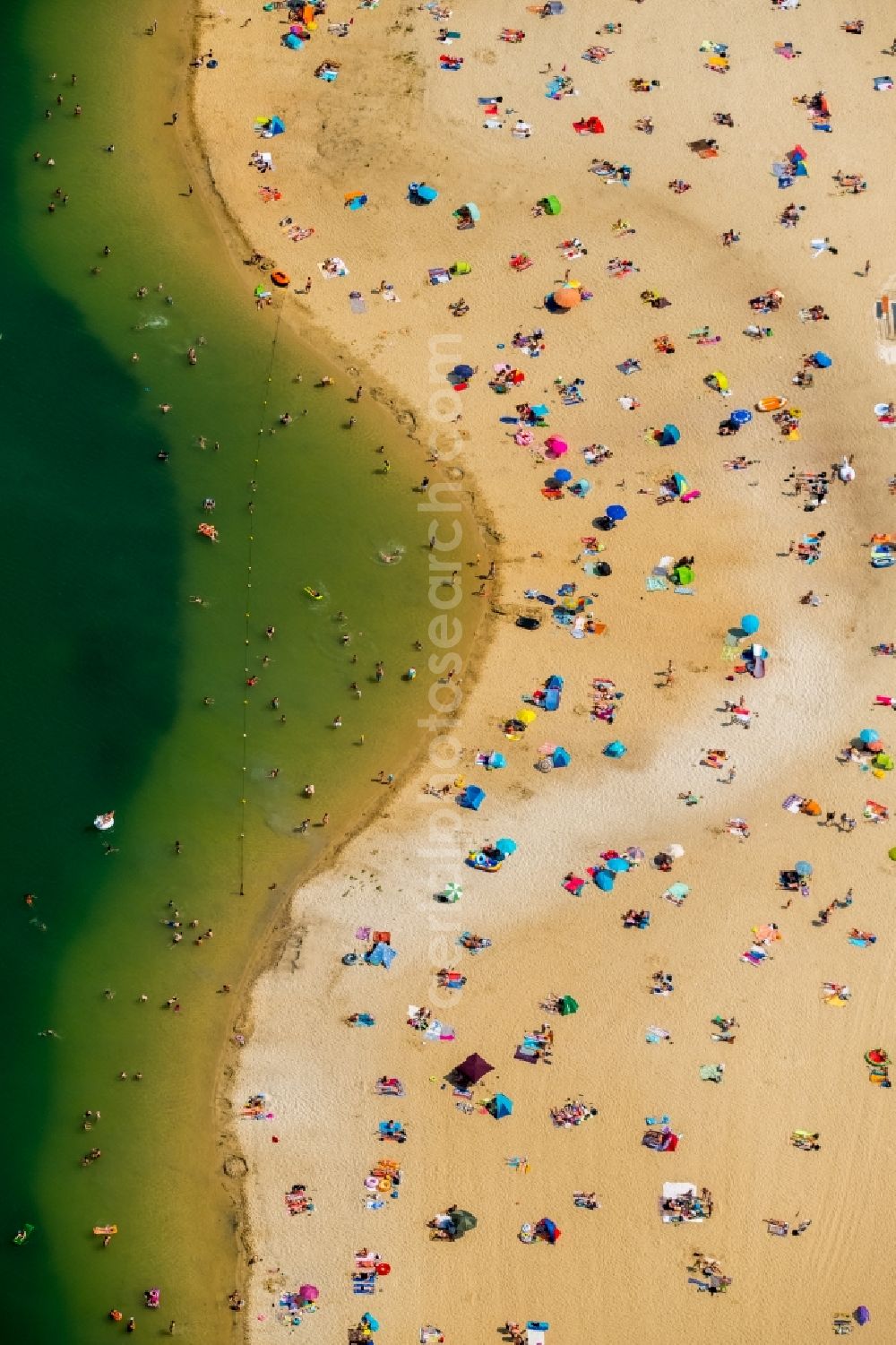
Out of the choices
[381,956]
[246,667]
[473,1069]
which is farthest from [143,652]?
[473,1069]

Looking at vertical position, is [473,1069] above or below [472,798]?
below

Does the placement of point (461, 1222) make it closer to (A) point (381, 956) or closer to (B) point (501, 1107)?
(B) point (501, 1107)

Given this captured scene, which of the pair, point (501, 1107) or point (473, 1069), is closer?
point (501, 1107)

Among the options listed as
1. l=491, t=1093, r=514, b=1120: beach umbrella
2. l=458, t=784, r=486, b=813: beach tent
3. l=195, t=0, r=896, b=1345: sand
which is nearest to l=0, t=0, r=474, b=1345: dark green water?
l=195, t=0, r=896, b=1345: sand

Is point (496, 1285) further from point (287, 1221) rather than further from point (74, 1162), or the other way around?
point (74, 1162)

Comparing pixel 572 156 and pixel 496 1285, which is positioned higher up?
pixel 572 156

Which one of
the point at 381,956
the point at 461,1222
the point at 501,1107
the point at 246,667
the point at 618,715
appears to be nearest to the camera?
the point at 461,1222

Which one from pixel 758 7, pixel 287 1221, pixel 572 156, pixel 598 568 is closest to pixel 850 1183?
pixel 287 1221
